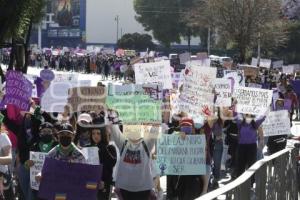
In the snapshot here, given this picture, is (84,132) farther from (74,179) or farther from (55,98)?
(55,98)

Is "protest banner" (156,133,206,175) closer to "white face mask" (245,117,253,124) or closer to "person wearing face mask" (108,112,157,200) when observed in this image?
"person wearing face mask" (108,112,157,200)

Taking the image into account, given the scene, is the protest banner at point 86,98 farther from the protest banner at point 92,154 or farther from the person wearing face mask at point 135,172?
the person wearing face mask at point 135,172

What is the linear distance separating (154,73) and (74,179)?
670 cm

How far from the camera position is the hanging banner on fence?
1284 centimetres

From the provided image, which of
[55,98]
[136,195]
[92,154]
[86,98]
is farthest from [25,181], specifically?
[55,98]

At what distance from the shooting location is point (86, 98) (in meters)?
10.9

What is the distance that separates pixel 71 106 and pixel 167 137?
2.49 metres

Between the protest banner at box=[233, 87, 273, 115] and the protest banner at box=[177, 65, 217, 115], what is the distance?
24.8 inches

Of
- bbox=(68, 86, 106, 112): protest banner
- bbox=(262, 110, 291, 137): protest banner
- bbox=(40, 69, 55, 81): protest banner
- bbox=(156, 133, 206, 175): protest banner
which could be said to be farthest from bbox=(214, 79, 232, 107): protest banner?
bbox=(156, 133, 206, 175): protest banner

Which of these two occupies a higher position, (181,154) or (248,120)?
(248,120)

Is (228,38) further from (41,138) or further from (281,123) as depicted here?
(41,138)

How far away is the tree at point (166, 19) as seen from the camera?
299 ft

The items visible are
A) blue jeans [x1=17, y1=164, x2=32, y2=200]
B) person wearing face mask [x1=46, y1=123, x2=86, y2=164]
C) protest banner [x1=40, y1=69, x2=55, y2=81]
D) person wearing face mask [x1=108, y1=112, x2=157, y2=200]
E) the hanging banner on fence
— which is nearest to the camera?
person wearing face mask [x1=46, y1=123, x2=86, y2=164]

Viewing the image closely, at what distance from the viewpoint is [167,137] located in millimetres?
8680
